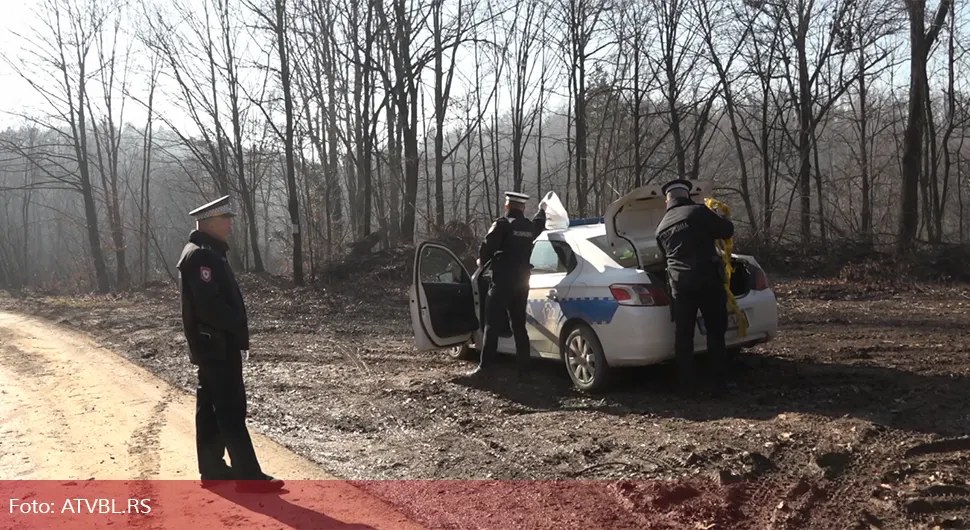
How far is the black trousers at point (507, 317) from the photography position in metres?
7.21

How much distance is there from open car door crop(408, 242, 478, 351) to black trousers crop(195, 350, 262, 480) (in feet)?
10.2

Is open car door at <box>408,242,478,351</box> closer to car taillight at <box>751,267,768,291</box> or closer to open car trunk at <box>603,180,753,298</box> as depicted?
open car trunk at <box>603,180,753,298</box>

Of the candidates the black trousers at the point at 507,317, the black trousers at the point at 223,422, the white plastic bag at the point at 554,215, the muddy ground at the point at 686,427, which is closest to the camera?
the muddy ground at the point at 686,427

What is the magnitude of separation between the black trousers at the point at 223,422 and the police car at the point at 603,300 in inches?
123

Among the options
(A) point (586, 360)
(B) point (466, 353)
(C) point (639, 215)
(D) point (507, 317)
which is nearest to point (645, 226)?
(C) point (639, 215)

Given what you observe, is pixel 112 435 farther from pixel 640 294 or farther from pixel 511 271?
pixel 640 294

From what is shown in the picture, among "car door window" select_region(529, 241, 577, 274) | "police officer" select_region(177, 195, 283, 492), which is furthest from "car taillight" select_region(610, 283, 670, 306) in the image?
"police officer" select_region(177, 195, 283, 492)

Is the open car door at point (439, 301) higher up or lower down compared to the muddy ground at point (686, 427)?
higher up

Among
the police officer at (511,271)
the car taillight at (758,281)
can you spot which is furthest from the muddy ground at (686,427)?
the car taillight at (758,281)

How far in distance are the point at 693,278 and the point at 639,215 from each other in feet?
4.33

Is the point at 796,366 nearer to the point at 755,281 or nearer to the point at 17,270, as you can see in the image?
the point at 755,281

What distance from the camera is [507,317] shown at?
7.54 meters

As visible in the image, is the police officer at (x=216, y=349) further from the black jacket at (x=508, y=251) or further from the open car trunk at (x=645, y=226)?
the open car trunk at (x=645, y=226)

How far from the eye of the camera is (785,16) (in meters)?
20.2
